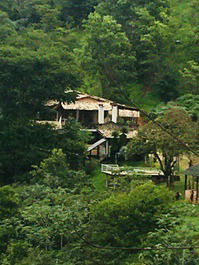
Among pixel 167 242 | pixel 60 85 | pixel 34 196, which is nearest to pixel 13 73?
pixel 60 85

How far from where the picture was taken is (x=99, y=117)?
106ft

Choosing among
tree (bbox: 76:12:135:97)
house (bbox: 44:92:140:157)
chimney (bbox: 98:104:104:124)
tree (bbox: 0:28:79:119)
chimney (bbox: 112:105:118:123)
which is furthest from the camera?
tree (bbox: 76:12:135:97)

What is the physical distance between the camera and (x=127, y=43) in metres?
37.7

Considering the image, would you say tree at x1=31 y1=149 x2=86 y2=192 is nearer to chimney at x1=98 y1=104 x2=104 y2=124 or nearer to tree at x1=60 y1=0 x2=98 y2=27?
chimney at x1=98 y1=104 x2=104 y2=124

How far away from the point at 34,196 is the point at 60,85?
11.9 meters

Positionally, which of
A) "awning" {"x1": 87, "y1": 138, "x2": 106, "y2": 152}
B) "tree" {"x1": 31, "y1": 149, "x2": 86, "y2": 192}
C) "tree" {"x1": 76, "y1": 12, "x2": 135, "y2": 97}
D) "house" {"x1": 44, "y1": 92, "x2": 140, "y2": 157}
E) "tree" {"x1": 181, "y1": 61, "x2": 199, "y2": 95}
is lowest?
"tree" {"x1": 31, "y1": 149, "x2": 86, "y2": 192}

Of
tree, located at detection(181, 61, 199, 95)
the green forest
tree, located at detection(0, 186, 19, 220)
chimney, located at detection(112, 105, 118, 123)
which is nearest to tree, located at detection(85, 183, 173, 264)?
the green forest

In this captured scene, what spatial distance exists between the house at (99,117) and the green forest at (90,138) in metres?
0.80

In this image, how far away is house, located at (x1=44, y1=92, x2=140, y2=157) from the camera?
2969cm

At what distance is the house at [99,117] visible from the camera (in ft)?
97.4

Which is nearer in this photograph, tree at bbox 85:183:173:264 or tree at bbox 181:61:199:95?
tree at bbox 85:183:173:264

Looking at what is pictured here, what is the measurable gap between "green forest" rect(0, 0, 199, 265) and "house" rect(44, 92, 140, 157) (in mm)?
799

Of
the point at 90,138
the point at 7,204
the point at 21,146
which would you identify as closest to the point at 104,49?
the point at 90,138

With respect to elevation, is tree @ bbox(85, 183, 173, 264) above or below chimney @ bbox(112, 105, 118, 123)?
below
